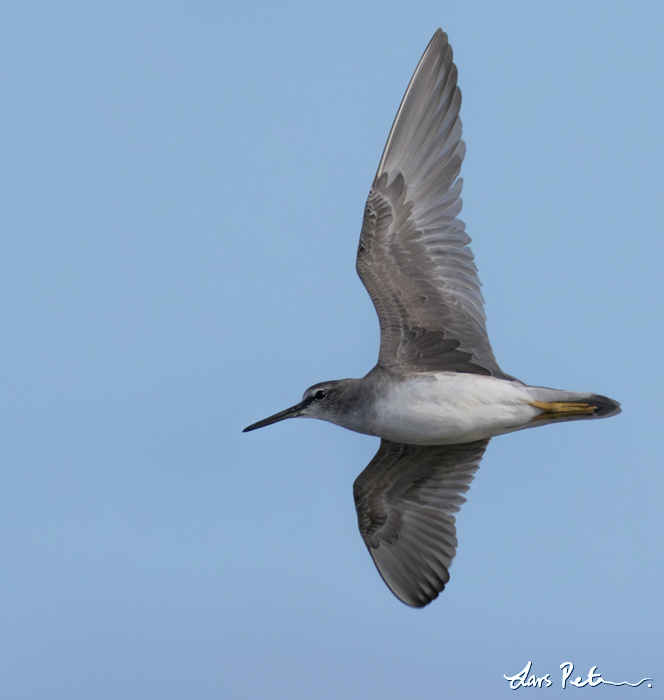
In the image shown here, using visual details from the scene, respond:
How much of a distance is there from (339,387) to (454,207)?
1746mm

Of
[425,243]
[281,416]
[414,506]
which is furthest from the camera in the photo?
[414,506]

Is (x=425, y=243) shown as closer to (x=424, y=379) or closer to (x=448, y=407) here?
(x=424, y=379)

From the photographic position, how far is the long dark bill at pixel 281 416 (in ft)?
26.6

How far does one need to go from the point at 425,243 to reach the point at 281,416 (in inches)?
72.6

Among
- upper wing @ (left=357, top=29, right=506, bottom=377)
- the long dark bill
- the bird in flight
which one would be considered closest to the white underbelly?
the bird in flight

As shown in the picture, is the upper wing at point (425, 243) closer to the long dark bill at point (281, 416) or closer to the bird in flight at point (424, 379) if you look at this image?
the bird in flight at point (424, 379)

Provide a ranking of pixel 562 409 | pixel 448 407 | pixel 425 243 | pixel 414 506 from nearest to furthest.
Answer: pixel 448 407 < pixel 562 409 < pixel 425 243 < pixel 414 506

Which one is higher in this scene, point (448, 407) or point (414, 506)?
point (448, 407)

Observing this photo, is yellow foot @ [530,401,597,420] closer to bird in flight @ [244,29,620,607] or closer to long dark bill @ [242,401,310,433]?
bird in flight @ [244,29,620,607]

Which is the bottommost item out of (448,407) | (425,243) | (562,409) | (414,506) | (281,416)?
(414,506)

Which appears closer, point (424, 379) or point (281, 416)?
point (424, 379)

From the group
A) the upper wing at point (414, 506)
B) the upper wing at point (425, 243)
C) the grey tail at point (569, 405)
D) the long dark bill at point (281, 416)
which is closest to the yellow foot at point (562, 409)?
the grey tail at point (569, 405)

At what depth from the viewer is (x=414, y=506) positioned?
27.9 ft

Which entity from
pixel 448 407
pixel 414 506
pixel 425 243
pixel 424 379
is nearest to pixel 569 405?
pixel 448 407
